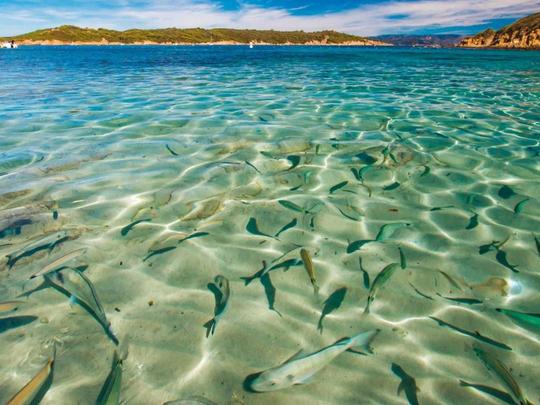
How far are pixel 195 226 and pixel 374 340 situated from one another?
1888 mm

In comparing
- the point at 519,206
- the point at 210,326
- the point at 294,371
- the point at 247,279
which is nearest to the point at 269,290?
the point at 247,279

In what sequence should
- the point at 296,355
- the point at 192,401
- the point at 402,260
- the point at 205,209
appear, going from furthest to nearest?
the point at 205,209
the point at 402,260
the point at 296,355
the point at 192,401

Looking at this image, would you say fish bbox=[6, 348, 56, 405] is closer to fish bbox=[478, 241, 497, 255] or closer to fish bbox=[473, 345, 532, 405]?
fish bbox=[473, 345, 532, 405]

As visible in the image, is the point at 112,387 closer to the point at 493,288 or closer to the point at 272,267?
the point at 272,267

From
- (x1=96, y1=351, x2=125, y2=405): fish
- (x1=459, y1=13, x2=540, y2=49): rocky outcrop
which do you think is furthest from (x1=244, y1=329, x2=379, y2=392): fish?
(x1=459, y1=13, x2=540, y2=49): rocky outcrop

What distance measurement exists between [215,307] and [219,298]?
0.28 feet

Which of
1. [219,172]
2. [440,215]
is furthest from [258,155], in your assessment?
[440,215]

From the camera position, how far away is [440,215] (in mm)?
3359

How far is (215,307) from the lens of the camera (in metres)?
2.23

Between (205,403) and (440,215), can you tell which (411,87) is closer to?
(440,215)

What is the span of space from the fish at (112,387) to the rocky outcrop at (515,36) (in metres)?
98.0

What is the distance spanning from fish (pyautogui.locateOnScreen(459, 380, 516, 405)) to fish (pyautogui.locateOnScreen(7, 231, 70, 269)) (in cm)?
312

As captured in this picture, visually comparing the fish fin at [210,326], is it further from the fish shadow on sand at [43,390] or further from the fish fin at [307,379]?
the fish shadow on sand at [43,390]

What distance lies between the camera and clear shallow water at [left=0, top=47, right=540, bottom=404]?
5.92 ft
